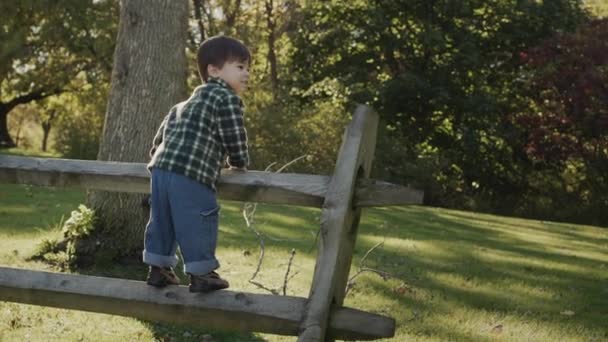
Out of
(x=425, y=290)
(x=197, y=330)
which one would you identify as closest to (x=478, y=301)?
(x=425, y=290)

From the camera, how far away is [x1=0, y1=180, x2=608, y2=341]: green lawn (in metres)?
5.85

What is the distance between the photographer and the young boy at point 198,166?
A: 3695 millimetres

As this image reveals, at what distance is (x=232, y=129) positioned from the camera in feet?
12.3

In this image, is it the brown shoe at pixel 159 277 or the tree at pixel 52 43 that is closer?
the brown shoe at pixel 159 277

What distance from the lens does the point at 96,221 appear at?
23.5 feet

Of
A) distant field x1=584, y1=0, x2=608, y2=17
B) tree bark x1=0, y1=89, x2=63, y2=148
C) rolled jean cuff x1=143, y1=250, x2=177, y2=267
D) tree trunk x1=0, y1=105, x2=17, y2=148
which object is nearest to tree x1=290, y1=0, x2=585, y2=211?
distant field x1=584, y1=0, x2=608, y2=17

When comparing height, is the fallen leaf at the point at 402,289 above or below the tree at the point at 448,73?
below

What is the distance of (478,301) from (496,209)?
15.3 m

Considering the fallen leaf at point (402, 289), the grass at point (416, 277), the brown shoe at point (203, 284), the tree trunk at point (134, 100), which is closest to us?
the brown shoe at point (203, 284)

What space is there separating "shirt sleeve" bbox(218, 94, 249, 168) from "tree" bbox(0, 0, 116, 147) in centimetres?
2389

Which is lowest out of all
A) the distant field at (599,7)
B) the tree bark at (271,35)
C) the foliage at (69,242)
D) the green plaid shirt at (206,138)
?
the foliage at (69,242)

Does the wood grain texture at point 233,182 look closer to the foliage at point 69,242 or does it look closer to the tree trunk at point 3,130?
the foliage at point 69,242

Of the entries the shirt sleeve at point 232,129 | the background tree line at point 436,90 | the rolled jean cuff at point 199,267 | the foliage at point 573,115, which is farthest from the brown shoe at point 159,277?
the foliage at point 573,115

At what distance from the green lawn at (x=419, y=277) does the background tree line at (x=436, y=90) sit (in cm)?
694
